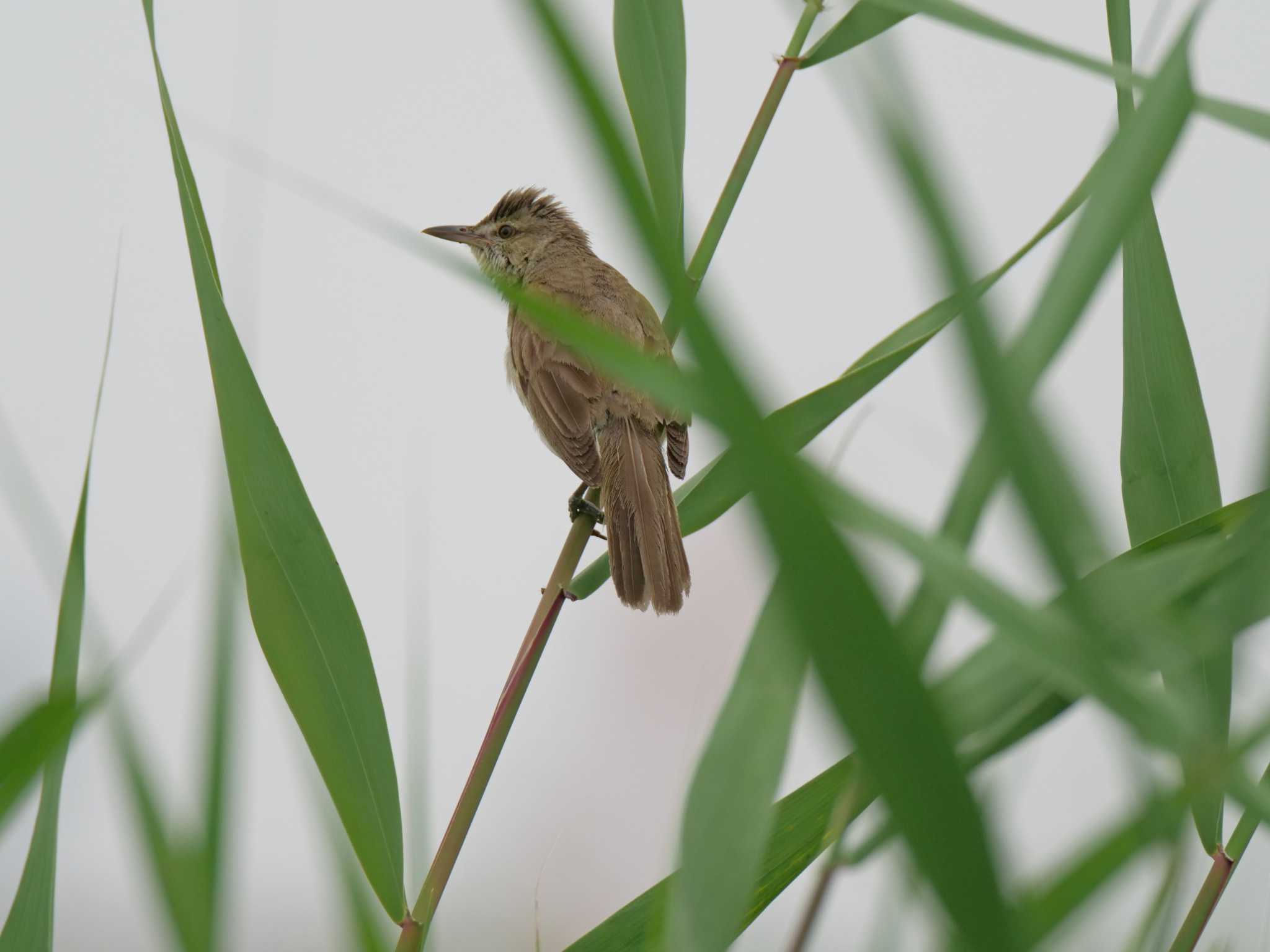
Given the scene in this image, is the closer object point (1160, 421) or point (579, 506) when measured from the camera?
point (1160, 421)

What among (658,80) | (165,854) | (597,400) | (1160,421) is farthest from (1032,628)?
(597,400)

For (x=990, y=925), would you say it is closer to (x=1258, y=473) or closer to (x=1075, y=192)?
(x=1258, y=473)

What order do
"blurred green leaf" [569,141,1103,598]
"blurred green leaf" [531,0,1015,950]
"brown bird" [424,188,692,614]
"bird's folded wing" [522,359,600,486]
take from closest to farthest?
"blurred green leaf" [531,0,1015,950] → "blurred green leaf" [569,141,1103,598] → "brown bird" [424,188,692,614] → "bird's folded wing" [522,359,600,486]

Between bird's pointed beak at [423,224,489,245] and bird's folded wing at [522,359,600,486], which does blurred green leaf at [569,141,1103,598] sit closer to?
bird's folded wing at [522,359,600,486]

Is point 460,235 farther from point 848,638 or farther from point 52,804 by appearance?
point 848,638

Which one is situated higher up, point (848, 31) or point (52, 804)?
point (848, 31)

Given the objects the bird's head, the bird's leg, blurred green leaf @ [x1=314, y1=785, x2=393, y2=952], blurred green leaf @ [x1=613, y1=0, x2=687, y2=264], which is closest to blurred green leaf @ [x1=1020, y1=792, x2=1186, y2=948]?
blurred green leaf @ [x1=314, y1=785, x2=393, y2=952]

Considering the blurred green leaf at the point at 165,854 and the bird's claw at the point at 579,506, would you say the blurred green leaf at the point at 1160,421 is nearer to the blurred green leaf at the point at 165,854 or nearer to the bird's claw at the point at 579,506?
the blurred green leaf at the point at 165,854
